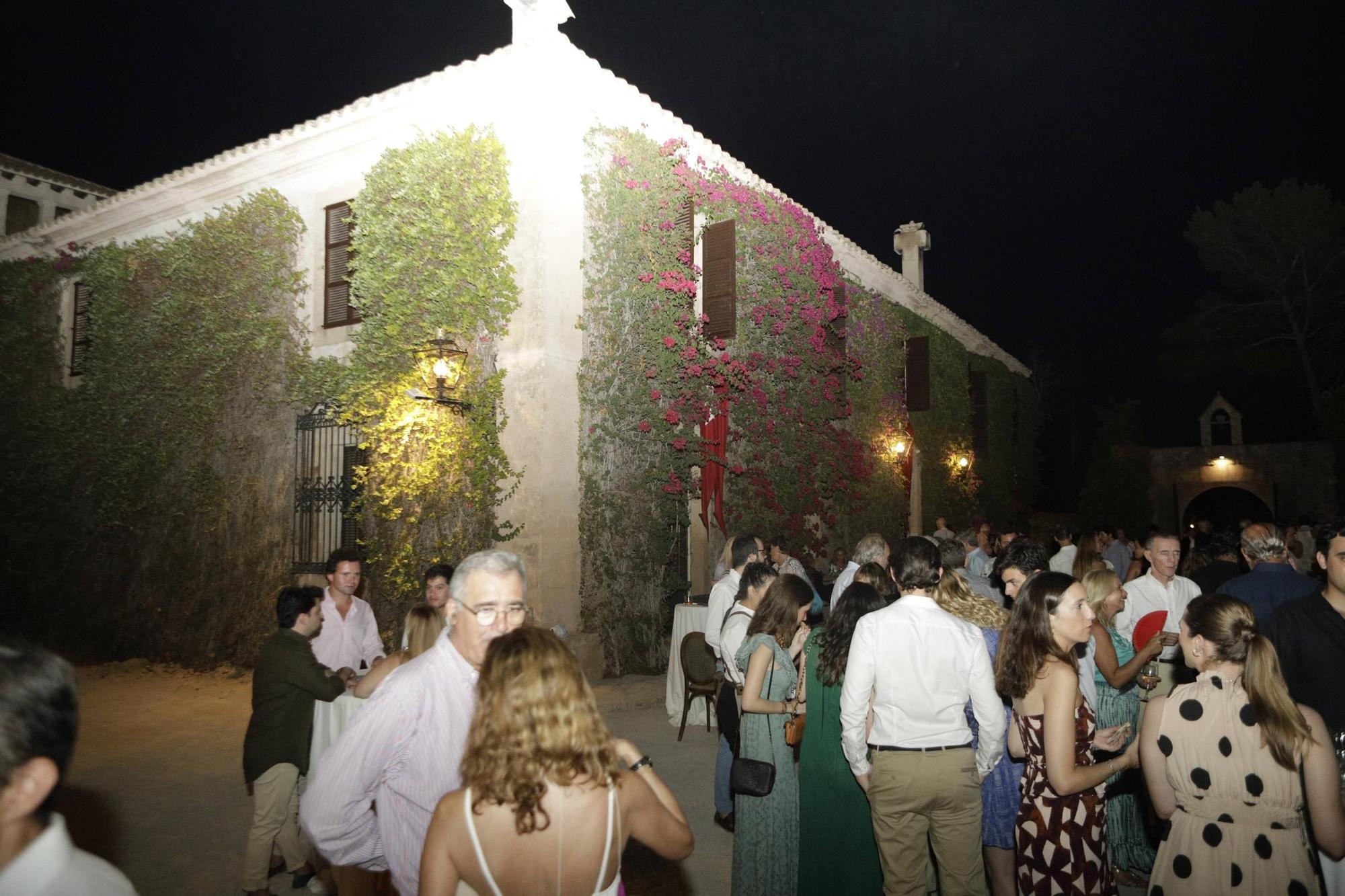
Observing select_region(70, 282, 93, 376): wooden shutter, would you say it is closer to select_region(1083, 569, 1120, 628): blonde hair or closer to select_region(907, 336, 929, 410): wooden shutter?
select_region(1083, 569, 1120, 628): blonde hair

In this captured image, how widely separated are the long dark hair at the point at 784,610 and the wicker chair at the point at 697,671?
313cm

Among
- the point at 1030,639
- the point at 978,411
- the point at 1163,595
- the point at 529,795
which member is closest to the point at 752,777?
the point at 1030,639

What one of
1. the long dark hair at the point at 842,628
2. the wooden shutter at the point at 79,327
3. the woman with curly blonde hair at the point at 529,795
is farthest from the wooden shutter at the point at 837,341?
the woman with curly blonde hair at the point at 529,795

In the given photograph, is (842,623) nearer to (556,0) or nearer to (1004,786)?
(1004,786)

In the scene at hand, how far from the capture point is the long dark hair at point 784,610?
4.12 m

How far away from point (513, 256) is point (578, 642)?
4641 mm

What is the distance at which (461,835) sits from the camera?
1792mm

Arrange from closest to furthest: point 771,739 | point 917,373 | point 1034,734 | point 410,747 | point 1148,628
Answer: point 410,747, point 1034,734, point 771,739, point 1148,628, point 917,373

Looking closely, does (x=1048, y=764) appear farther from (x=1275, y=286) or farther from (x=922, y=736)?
(x=1275, y=286)

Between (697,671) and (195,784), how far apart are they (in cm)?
409

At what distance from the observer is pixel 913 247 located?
2141 centimetres

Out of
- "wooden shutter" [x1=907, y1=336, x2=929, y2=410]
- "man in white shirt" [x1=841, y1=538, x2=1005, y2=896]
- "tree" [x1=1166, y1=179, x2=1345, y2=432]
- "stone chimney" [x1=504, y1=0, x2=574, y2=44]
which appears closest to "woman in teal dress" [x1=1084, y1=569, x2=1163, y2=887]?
"man in white shirt" [x1=841, y1=538, x2=1005, y2=896]

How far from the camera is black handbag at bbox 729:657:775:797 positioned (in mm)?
3576

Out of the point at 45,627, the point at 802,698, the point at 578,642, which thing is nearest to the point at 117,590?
the point at 45,627
